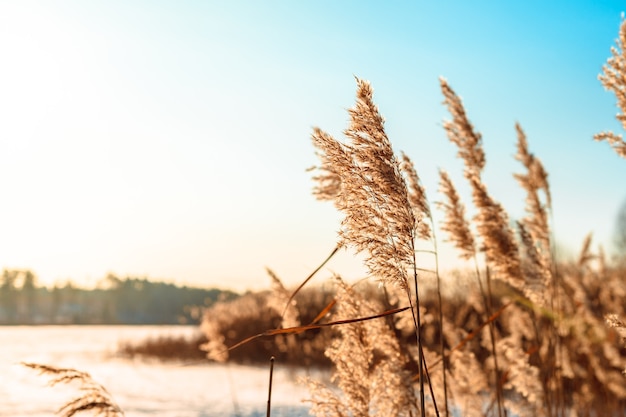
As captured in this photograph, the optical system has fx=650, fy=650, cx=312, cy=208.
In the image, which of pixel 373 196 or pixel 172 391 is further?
pixel 172 391

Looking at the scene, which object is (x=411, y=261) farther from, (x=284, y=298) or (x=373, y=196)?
(x=284, y=298)

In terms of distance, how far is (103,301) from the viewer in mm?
108375

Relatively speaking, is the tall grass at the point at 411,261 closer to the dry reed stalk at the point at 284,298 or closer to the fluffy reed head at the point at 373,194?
the fluffy reed head at the point at 373,194

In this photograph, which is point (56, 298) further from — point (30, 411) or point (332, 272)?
point (332, 272)

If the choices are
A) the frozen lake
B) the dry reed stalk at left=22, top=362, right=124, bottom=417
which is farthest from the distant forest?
the dry reed stalk at left=22, top=362, right=124, bottom=417

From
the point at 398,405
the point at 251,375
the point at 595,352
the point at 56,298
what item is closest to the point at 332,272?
the point at 398,405

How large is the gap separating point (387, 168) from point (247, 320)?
14.8m

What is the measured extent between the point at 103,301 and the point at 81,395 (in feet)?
367

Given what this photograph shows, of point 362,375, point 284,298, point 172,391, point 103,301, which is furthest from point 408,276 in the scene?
point 103,301

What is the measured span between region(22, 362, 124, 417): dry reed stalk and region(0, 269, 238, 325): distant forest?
306 feet

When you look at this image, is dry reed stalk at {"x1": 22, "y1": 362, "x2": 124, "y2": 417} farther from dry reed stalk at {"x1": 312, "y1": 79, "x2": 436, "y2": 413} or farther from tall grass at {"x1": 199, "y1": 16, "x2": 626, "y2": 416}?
dry reed stalk at {"x1": 312, "y1": 79, "x2": 436, "y2": 413}

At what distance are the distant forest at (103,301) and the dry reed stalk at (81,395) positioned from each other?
93.4 meters

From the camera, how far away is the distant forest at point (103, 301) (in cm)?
9756

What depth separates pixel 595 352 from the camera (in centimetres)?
747
